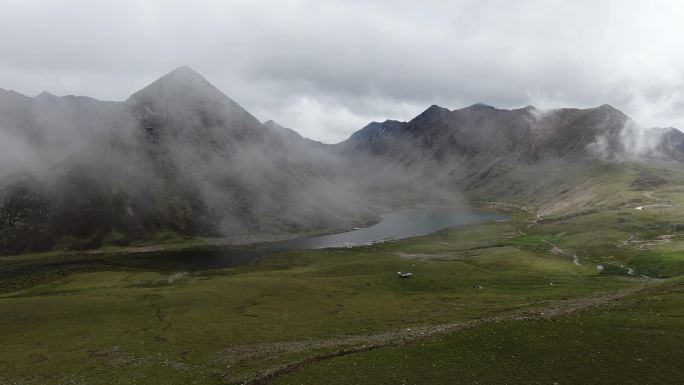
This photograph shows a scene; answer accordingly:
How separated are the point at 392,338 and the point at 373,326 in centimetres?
1014

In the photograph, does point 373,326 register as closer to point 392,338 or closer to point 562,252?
point 392,338

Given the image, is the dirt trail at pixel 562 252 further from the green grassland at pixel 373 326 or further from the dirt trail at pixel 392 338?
the dirt trail at pixel 392 338

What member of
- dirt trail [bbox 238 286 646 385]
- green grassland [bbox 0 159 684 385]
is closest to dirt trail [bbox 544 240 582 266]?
green grassland [bbox 0 159 684 385]

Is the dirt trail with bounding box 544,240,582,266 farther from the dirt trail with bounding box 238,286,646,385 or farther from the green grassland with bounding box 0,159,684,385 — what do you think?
the dirt trail with bounding box 238,286,646,385

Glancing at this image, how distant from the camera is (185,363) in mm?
47469

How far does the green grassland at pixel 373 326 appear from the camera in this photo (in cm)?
3788

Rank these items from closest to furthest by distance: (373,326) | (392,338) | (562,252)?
(392,338) < (373,326) < (562,252)

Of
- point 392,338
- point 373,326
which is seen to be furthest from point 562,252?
point 392,338

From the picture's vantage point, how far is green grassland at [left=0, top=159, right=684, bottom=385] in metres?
37.9

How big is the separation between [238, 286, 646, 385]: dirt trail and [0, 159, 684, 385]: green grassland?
1.05 feet

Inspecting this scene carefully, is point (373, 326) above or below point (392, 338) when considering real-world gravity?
below

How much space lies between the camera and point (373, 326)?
5894cm

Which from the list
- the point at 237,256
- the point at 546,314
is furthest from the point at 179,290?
the point at 237,256

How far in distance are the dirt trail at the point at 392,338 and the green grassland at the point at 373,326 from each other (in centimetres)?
32
